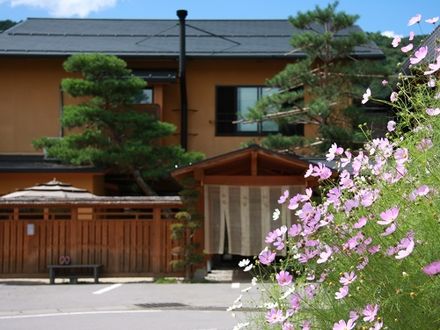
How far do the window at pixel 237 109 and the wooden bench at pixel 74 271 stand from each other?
7.58 m

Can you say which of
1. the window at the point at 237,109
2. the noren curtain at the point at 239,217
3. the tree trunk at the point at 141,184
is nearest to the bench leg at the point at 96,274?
the noren curtain at the point at 239,217

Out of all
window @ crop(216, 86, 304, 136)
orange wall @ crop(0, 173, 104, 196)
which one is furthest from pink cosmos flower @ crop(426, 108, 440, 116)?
window @ crop(216, 86, 304, 136)

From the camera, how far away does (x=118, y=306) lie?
1405 centimetres

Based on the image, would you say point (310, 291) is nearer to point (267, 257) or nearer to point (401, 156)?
point (267, 257)

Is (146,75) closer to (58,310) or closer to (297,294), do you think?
(58,310)

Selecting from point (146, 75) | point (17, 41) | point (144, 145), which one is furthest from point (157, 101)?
point (17, 41)

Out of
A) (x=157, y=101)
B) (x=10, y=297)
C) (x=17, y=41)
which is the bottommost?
(x=10, y=297)

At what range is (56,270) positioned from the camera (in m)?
18.9

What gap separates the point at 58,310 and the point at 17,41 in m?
14.3

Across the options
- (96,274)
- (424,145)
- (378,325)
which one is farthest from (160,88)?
(378,325)

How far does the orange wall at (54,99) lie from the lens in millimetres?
24516

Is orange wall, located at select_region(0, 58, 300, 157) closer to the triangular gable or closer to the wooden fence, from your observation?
the triangular gable

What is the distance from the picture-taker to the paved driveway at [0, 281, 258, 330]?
11734mm

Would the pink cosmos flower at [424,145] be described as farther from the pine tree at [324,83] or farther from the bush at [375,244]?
the pine tree at [324,83]
